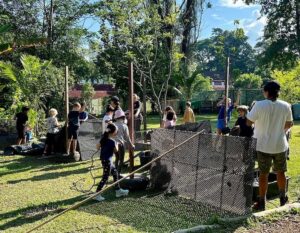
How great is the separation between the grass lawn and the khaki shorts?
80 cm

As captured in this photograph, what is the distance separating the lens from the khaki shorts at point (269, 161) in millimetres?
6582

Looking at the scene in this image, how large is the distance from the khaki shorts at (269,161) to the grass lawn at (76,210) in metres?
0.80

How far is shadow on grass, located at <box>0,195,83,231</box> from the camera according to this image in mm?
6644

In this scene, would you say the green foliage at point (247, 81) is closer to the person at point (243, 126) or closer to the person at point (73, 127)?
the person at point (73, 127)

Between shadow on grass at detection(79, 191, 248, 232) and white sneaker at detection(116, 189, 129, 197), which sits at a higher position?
white sneaker at detection(116, 189, 129, 197)

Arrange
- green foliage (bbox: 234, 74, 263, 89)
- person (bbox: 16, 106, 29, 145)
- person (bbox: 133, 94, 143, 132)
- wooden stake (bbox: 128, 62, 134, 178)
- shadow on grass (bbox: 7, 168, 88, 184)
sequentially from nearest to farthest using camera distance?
wooden stake (bbox: 128, 62, 134, 178) < shadow on grass (bbox: 7, 168, 88, 184) < person (bbox: 133, 94, 143, 132) < person (bbox: 16, 106, 29, 145) < green foliage (bbox: 234, 74, 263, 89)

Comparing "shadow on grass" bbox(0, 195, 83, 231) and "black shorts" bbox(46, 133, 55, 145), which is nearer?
"shadow on grass" bbox(0, 195, 83, 231)

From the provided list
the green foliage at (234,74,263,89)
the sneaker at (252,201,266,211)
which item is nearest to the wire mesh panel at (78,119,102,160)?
the sneaker at (252,201,266,211)

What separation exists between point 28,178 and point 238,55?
308 feet

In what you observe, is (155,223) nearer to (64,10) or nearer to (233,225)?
(233,225)

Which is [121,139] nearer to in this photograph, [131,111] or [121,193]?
[131,111]

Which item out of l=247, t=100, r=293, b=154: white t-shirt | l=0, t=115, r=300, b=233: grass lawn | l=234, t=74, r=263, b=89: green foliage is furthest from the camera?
l=234, t=74, r=263, b=89: green foliage

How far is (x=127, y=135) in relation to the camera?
9266 mm

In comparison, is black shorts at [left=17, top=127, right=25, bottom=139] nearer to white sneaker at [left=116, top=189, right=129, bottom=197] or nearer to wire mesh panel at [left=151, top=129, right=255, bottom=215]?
wire mesh panel at [left=151, top=129, right=255, bottom=215]
